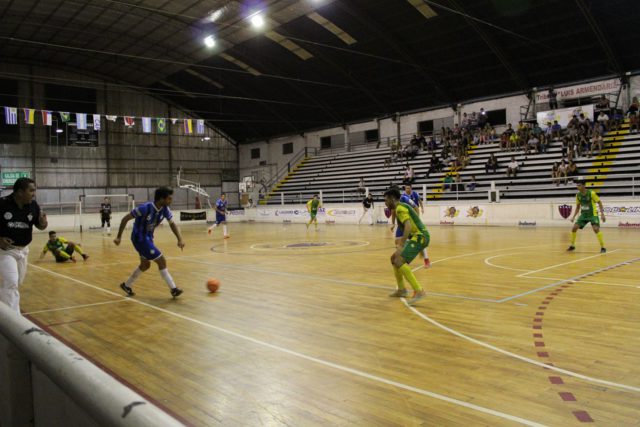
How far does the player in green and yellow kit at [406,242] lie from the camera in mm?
7516

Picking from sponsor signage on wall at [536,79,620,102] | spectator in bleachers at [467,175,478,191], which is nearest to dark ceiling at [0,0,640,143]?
sponsor signage on wall at [536,79,620,102]

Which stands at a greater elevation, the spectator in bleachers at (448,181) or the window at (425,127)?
the window at (425,127)

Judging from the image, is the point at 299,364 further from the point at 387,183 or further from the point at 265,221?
the point at 265,221

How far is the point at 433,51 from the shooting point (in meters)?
28.2

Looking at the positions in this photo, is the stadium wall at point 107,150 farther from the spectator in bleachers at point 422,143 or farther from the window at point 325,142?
Answer: the spectator in bleachers at point 422,143

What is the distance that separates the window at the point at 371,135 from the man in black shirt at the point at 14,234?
115 ft

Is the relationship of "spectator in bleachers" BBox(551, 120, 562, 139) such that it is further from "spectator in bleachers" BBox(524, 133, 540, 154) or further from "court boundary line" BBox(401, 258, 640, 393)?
"court boundary line" BBox(401, 258, 640, 393)

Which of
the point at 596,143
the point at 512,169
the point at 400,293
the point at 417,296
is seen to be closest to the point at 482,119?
the point at 512,169

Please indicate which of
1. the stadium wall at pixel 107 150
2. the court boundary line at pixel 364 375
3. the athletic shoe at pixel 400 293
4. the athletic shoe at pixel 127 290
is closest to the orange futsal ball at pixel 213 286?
the athletic shoe at pixel 127 290

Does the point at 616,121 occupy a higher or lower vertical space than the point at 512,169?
higher

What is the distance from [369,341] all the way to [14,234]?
412 centimetres

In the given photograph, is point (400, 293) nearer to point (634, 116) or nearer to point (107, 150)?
point (634, 116)

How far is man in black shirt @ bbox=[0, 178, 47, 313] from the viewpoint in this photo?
539 centimetres

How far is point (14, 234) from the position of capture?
17.9 ft
